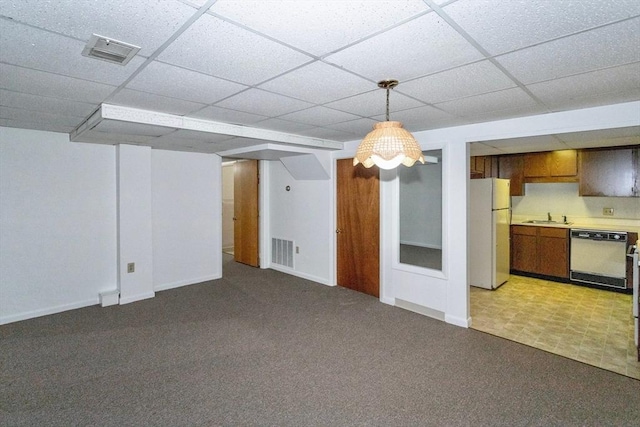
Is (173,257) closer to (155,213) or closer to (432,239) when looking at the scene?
Answer: (155,213)

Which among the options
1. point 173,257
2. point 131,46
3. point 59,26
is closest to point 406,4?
point 131,46

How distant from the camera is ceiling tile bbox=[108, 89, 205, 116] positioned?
246cm

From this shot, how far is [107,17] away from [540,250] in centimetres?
618

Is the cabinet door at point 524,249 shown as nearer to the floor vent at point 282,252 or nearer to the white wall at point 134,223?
the floor vent at point 282,252

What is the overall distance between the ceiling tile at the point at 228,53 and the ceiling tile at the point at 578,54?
4.02ft

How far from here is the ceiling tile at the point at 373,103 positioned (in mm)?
2432

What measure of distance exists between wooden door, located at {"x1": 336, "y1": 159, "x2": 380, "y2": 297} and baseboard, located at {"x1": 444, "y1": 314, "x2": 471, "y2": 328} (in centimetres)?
108

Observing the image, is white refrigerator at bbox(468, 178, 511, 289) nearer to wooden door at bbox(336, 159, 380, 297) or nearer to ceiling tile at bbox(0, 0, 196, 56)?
wooden door at bbox(336, 159, 380, 297)

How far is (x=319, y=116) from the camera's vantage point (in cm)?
311

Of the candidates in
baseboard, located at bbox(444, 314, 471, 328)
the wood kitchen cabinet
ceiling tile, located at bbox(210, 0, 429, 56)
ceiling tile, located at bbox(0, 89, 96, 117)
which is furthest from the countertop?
ceiling tile, located at bbox(0, 89, 96, 117)

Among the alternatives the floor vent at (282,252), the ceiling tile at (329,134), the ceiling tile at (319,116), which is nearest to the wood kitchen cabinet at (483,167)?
the ceiling tile at (329,134)

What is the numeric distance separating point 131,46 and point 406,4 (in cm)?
133

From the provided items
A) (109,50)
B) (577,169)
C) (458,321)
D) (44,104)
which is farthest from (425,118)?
(577,169)

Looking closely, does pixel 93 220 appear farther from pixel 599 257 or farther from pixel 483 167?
pixel 599 257
